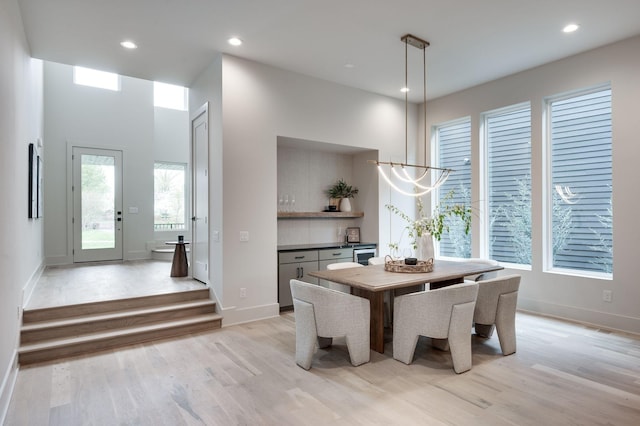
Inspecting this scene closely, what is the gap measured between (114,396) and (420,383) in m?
2.27

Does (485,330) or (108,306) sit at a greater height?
(108,306)

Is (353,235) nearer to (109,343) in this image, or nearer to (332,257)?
(332,257)

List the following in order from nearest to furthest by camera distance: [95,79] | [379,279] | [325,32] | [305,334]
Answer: [305,334] < [379,279] < [325,32] < [95,79]

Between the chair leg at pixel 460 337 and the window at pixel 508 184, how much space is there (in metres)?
2.58

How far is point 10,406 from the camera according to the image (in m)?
2.51

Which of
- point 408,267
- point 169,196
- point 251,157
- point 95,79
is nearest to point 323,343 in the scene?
point 408,267

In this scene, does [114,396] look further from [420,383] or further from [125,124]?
[125,124]

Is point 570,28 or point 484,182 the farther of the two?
→ point 484,182

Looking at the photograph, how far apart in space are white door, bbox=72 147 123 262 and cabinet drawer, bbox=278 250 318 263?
14.8 feet

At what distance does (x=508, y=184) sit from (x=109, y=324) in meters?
5.32

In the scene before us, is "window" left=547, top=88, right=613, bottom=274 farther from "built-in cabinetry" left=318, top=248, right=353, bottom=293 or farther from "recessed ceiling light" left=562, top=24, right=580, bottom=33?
"built-in cabinetry" left=318, top=248, right=353, bottom=293

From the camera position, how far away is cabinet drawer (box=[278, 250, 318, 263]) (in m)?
4.91

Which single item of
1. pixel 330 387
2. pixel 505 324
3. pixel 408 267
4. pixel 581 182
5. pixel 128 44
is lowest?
pixel 330 387

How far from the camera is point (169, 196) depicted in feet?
28.2
